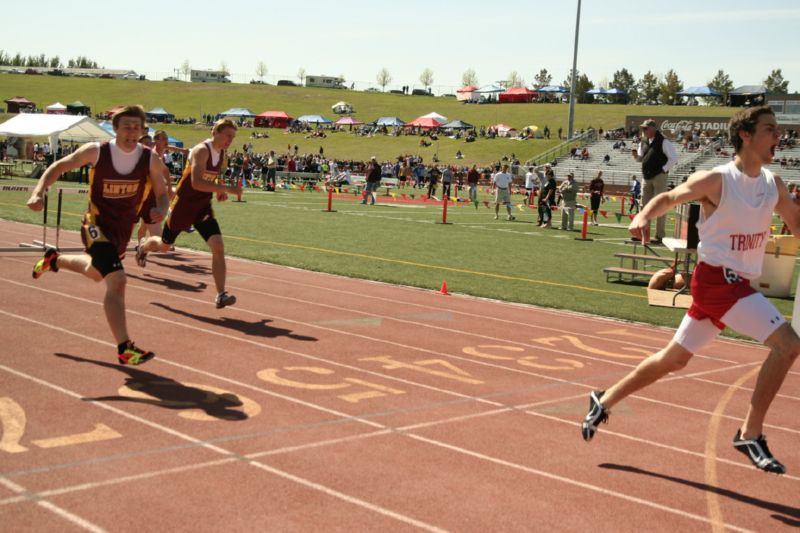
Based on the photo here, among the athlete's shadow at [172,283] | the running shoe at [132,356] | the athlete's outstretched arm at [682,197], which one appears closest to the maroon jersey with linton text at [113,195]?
the running shoe at [132,356]

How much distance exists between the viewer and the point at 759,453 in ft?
18.0

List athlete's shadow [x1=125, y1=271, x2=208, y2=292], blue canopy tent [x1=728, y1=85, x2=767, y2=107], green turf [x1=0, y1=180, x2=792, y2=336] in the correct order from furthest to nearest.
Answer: blue canopy tent [x1=728, y1=85, x2=767, y2=107]
green turf [x1=0, y1=180, x2=792, y2=336]
athlete's shadow [x1=125, y1=271, x2=208, y2=292]

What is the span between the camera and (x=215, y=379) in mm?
7301

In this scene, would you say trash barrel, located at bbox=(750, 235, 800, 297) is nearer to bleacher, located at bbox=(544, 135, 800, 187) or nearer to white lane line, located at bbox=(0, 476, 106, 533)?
white lane line, located at bbox=(0, 476, 106, 533)

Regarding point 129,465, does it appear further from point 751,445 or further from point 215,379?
point 751,445

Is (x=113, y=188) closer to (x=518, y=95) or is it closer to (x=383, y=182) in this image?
(x=383, y=182)

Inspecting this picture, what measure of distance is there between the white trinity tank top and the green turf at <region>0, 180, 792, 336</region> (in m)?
6.21

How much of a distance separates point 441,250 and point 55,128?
28.9 meters

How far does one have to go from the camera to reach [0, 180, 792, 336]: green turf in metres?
13.7

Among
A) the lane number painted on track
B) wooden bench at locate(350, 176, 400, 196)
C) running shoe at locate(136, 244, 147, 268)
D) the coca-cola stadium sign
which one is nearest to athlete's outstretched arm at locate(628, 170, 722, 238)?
the lane number painted on track

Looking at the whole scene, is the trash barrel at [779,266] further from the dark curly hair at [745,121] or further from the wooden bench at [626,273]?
the dark curly hair at [745,121]

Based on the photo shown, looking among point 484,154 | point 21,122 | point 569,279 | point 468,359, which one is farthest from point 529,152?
point 468,359

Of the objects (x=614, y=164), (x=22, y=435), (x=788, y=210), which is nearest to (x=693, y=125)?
(x=614, y=164)

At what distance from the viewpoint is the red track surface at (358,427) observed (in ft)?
15.2
